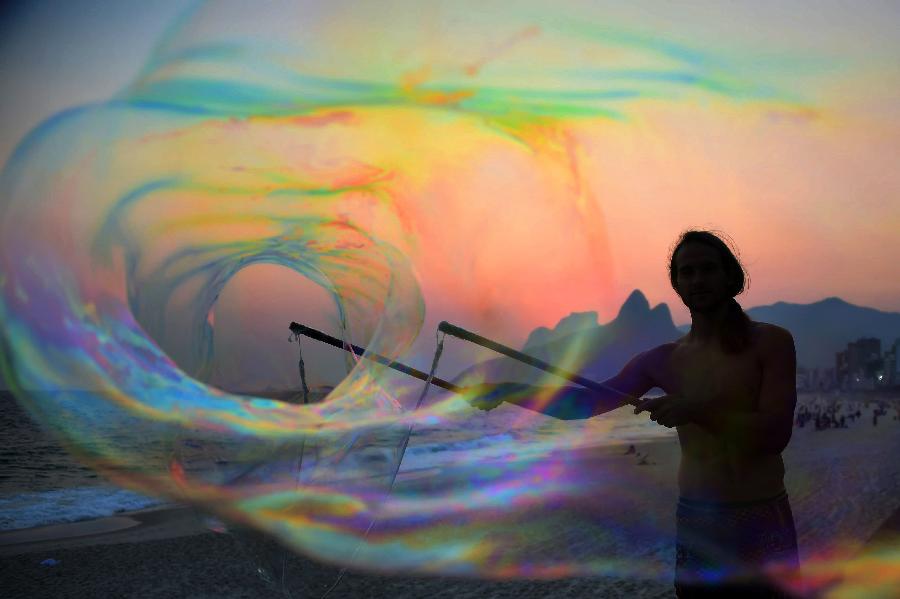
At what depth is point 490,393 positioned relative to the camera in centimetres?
303

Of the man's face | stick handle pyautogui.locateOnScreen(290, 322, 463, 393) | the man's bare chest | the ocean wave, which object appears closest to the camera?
the man's bare chest

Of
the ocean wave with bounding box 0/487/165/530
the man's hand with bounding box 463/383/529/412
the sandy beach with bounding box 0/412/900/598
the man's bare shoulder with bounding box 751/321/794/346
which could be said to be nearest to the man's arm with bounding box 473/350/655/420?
the man's hand with bounding box 463/383/529/412

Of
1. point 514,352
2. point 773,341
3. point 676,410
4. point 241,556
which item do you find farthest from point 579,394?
point 241,556

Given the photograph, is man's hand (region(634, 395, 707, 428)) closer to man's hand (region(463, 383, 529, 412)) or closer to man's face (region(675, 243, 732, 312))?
man's face (region(675, 243, 732, 312))

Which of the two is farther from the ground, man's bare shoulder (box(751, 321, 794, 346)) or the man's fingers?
man's bare shoulder (box(751, 321, 794, 346))

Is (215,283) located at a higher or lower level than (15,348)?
higher

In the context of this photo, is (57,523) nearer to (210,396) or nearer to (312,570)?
(210,396)

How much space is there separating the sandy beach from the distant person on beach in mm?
2145

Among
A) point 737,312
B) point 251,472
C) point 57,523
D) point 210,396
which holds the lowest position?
point 57,523

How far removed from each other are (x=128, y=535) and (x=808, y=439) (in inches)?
953

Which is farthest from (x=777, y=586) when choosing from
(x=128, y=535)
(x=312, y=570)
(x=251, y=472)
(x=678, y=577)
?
(x=128, y=535)

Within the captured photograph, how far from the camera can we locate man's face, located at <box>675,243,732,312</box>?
276cm

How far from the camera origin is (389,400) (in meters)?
5.12

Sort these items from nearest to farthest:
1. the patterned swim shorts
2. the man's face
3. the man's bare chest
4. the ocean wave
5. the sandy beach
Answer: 1. the patterned swim shorts
2. the man's bare chest
3. the man's face
4. the sandy beach
5. the ocean wave
